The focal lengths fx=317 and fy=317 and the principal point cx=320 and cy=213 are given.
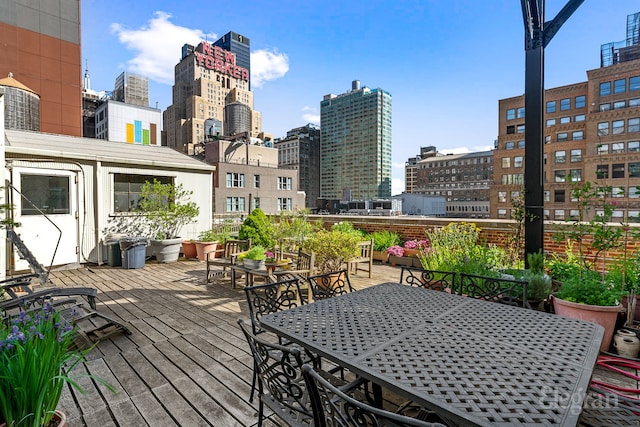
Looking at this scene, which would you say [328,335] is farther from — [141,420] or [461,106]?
[461,106]

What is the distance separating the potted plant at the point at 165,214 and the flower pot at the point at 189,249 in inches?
9.9

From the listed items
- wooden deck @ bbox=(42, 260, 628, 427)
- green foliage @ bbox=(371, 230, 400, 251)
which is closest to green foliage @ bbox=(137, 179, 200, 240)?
wooden deck @ bbox=(42, 260, 628, 427)

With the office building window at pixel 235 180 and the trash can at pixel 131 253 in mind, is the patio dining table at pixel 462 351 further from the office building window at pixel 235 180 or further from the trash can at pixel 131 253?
the office building window at pixel 235 180

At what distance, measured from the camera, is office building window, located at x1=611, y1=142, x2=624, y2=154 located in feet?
126

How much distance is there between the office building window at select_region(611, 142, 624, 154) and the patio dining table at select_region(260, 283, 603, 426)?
51051mm

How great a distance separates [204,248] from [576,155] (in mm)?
51876

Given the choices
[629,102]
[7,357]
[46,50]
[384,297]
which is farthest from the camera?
[629,102]

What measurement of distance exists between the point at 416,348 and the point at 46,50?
1042 inches

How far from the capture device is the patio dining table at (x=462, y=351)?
3.75 feet

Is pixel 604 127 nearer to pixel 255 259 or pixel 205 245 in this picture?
pixel 205 245

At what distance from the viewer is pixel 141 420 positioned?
6.96 feet

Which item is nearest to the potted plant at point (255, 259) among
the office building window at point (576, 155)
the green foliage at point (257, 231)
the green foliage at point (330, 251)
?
the green foliage at point (330, 251)

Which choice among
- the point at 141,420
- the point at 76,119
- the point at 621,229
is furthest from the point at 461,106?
the point at 76,119

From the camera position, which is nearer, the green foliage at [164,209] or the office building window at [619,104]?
the green foliage at [164,209]
